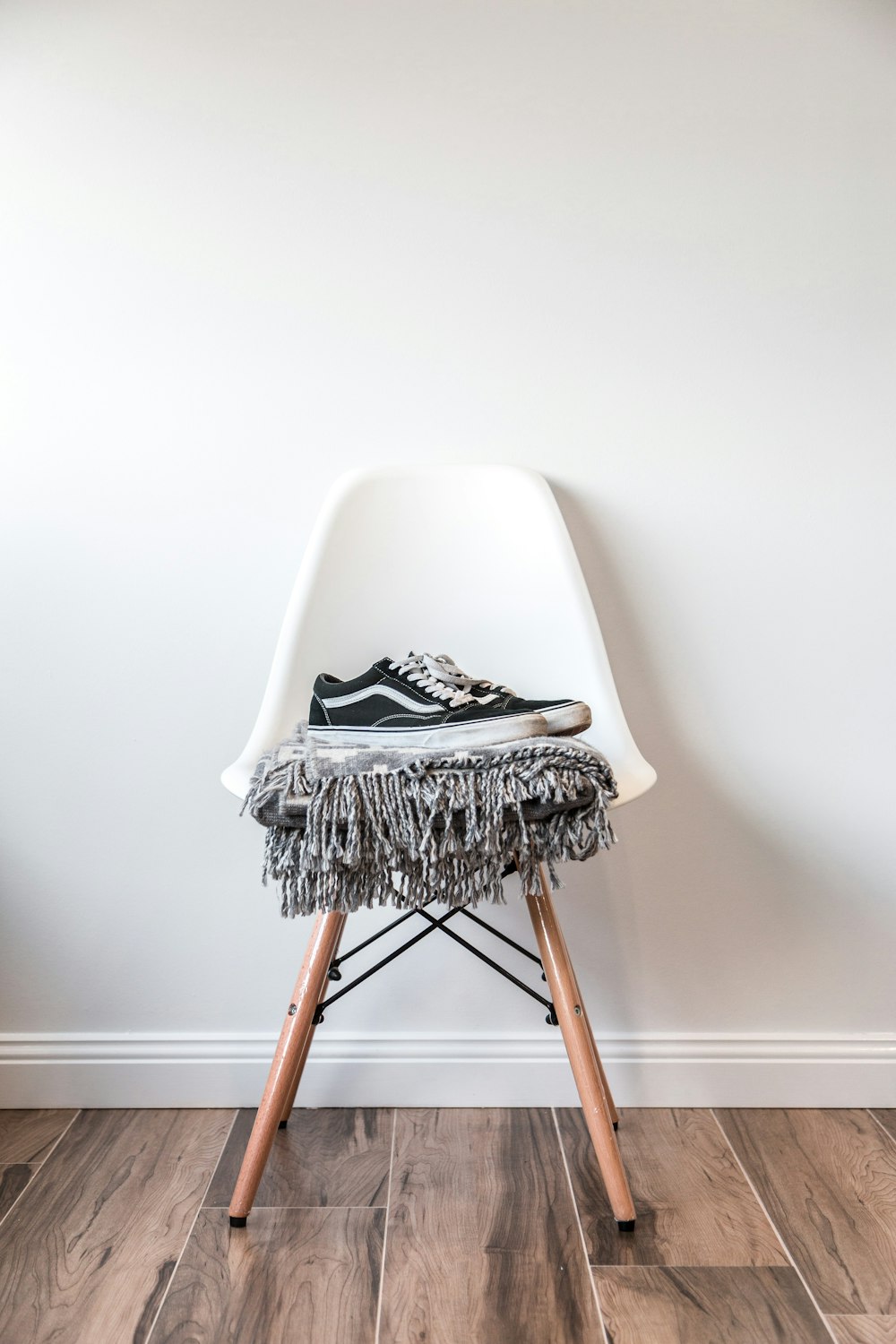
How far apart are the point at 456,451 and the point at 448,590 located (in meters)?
0.20

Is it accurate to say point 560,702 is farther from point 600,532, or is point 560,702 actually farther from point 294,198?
point 294,198

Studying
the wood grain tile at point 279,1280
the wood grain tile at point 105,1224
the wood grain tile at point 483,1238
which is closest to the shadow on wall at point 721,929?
the wood grain tile at point 483,1238

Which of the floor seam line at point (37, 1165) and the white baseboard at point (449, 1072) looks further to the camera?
the white baseboard at point (449, 1072)

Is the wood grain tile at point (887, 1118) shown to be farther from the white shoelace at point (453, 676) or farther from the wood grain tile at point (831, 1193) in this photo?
the white shoelace at point (453, 676)

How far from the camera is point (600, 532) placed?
1262 millimetres

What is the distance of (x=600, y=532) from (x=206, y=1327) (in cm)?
97

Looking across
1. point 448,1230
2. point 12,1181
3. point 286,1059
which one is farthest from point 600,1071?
point 12,1181

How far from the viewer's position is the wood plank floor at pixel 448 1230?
2.85 feet

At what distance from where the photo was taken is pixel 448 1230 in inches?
39.2

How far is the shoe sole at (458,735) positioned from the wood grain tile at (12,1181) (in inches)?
25.3

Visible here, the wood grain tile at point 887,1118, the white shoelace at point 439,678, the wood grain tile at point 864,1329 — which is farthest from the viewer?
the wood grain tile at point 887,1118

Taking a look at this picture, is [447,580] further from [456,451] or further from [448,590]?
[456,451]

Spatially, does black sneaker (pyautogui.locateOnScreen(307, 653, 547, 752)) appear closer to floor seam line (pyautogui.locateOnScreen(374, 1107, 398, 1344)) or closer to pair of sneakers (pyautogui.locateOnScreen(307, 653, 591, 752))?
pair of sneakers (pyautogui.locateOnScreen(307, 653, 591, 752))

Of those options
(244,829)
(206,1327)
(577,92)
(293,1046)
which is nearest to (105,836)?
(244,829)
